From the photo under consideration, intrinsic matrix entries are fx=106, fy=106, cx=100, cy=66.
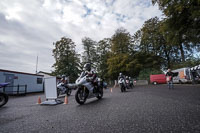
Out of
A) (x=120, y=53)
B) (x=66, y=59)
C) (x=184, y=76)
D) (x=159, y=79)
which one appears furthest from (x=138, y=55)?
(x=66, y=59)

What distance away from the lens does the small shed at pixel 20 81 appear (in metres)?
12.0

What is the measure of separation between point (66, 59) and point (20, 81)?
1938 cm

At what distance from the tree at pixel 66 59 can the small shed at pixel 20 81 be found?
43.9 ft

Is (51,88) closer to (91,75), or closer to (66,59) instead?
(91,75)

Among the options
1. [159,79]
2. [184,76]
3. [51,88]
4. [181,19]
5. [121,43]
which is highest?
[121,43]

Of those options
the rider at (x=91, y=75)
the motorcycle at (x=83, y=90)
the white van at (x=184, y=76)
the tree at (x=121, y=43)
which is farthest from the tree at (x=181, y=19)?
the tree at (x=121, y=43)

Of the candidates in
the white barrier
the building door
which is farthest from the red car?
the building door

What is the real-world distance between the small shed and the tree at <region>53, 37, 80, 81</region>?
1337 centimetres

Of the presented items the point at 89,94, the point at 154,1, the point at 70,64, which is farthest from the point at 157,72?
the point at 89,94

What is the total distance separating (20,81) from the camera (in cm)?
1381

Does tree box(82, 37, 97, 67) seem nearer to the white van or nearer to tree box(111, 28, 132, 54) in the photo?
tree box(111, 28, 132, 54)

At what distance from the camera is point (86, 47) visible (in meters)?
40.9

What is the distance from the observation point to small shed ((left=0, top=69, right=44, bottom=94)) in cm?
1202

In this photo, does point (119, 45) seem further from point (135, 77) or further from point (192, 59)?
point (192, 59)
